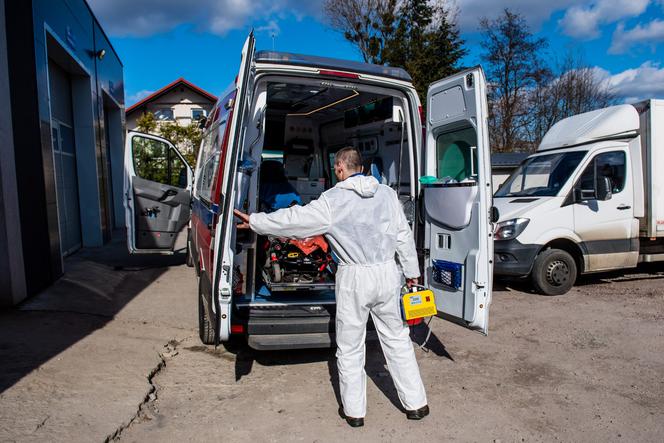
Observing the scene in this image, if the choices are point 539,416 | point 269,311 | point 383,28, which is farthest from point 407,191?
point 383,28

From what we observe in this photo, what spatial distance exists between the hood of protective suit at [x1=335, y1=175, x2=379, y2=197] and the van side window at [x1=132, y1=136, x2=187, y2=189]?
17.6ft

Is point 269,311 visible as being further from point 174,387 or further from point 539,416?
point 539,416

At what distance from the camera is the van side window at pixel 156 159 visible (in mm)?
8070

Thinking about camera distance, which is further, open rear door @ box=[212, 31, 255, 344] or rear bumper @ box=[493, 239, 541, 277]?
rear bumper @ box=[493, 239, 541, 277]

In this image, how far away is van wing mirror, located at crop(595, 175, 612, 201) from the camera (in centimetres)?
720

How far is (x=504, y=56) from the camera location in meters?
23.1

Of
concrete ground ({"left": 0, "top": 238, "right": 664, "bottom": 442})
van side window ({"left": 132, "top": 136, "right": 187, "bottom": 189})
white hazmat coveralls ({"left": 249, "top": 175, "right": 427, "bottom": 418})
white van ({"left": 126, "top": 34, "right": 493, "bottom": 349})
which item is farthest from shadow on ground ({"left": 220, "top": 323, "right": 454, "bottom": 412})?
van side window ({"left": 132, "top": 136, "right": 187, "bottom": 189})

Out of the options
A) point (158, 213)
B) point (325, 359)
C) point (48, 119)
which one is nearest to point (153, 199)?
point (158, 213)

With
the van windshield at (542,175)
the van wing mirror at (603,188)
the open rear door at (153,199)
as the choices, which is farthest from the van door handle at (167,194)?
the van wing mirror at (603,188)

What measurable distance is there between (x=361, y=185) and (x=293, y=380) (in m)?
1.88

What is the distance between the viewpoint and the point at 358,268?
3469 mm

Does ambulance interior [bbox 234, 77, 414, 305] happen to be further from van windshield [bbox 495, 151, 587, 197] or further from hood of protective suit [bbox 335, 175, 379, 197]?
van windshield [bbox 495, 151, 587, 197]

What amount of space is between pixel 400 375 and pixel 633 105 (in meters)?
6.70

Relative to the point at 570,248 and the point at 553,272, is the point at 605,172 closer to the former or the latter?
the point at 570,248
